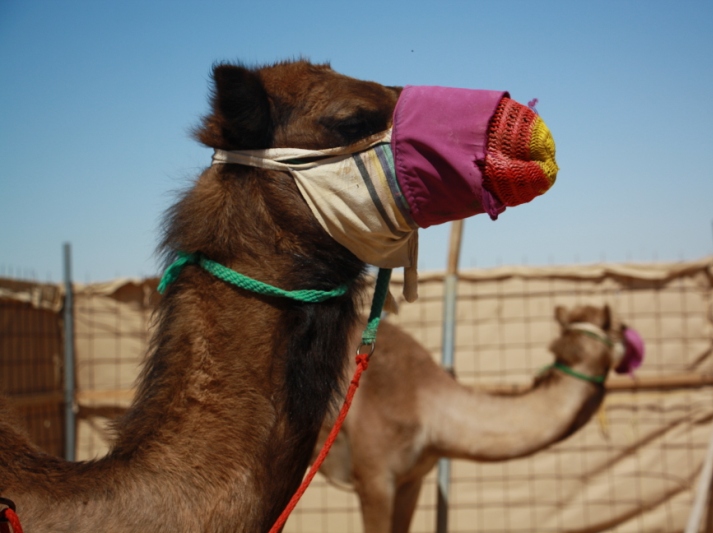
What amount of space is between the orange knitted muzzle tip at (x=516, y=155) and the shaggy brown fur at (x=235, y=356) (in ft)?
0.94

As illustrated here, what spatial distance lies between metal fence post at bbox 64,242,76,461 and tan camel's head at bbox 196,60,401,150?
4598 millimetres

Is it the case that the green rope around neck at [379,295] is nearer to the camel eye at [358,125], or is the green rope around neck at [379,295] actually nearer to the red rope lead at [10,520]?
the camel eye at [358,125]

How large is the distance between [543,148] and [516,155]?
0.22ft

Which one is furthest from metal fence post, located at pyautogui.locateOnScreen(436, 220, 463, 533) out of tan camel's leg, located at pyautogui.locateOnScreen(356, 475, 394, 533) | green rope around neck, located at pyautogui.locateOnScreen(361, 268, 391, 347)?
green rope around neck, located at pyautogui.locateOnScreen(361, 268, 391, 347)

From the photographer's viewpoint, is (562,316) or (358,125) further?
(562,316)

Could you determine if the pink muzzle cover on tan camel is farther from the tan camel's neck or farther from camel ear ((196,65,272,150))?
the tan camel's neck

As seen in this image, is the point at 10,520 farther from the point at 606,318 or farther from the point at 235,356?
the point at 606,318

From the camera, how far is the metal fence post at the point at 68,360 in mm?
6008

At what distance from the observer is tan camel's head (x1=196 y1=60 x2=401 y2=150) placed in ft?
5.78

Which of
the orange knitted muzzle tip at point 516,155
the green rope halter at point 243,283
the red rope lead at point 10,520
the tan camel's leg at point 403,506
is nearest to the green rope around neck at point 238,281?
the green rope halter at point 243,283

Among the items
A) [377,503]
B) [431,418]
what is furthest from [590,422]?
[377,503]

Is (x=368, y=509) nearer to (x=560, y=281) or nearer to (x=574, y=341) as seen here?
(x=574, y=341)

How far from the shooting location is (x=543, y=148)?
1.67 meters

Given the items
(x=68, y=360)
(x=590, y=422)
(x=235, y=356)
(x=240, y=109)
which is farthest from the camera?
(x=590, y=422)
